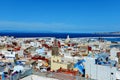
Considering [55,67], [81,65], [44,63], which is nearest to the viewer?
[81,65]

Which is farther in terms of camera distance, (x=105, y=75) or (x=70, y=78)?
(x=105, y=75)

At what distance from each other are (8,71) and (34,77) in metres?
2.41

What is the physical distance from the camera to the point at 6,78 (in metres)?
16.2

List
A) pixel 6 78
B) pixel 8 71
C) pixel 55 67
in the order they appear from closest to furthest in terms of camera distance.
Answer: pixel 6 78 < pixel 8 71 < pixel 55 67

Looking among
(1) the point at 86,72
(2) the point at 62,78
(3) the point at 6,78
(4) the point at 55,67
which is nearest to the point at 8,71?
(3) the point at 6,78

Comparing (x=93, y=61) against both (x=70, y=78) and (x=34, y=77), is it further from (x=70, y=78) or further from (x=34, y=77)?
(x=34, y=77)

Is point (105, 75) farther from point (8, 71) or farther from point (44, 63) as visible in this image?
point (44, 63)

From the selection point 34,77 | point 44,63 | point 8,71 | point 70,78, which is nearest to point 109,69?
point 70,78

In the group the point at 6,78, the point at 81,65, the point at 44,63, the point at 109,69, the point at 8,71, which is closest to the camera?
the point at 6,78

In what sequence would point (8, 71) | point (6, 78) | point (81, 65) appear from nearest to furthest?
point (6, 78) → point (8, 71) → point (81, 65)

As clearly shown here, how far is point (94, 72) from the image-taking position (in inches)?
831

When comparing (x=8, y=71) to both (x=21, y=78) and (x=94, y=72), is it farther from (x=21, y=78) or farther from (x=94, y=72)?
(x=94, y=72)

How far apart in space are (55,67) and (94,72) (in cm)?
835

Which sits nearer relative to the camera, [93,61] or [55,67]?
[93,61]
